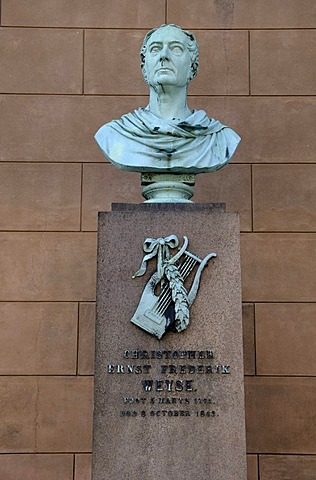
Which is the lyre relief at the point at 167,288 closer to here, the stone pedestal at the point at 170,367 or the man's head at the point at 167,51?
the stone pedestal at the point at 170,367

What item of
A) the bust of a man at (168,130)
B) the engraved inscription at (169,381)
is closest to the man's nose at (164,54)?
the bust of a man at (168,130)

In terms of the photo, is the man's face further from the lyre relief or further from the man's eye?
the lyre relief

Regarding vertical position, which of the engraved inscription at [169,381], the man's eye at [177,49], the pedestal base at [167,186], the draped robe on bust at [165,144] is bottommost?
the engraved inscription at [169,381]

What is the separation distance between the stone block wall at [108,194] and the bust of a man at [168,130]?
1.90 m

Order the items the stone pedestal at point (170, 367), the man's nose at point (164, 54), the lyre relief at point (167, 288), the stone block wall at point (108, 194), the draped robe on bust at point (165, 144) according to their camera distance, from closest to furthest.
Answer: the stone pedestal at point (170, 367)
the lyre relief at point (167, 288)
the draped robe on bust at point (165, 144)
the man's nose at point (164, 54)
the stone block wall at point (108, 194)

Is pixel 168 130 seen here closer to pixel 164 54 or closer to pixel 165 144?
pixel 165 144

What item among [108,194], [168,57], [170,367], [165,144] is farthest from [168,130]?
[108,194]

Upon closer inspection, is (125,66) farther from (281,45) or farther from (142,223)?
(142,223)

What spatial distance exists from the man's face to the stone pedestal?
1.01 meters

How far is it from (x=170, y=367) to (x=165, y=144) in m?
1.58

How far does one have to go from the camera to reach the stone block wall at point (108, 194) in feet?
25.9

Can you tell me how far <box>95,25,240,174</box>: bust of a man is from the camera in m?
6.23

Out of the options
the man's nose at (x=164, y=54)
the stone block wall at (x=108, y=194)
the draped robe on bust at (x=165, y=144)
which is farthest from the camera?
the stone block wall at (x=108, y=194)

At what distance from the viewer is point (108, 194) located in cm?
840
